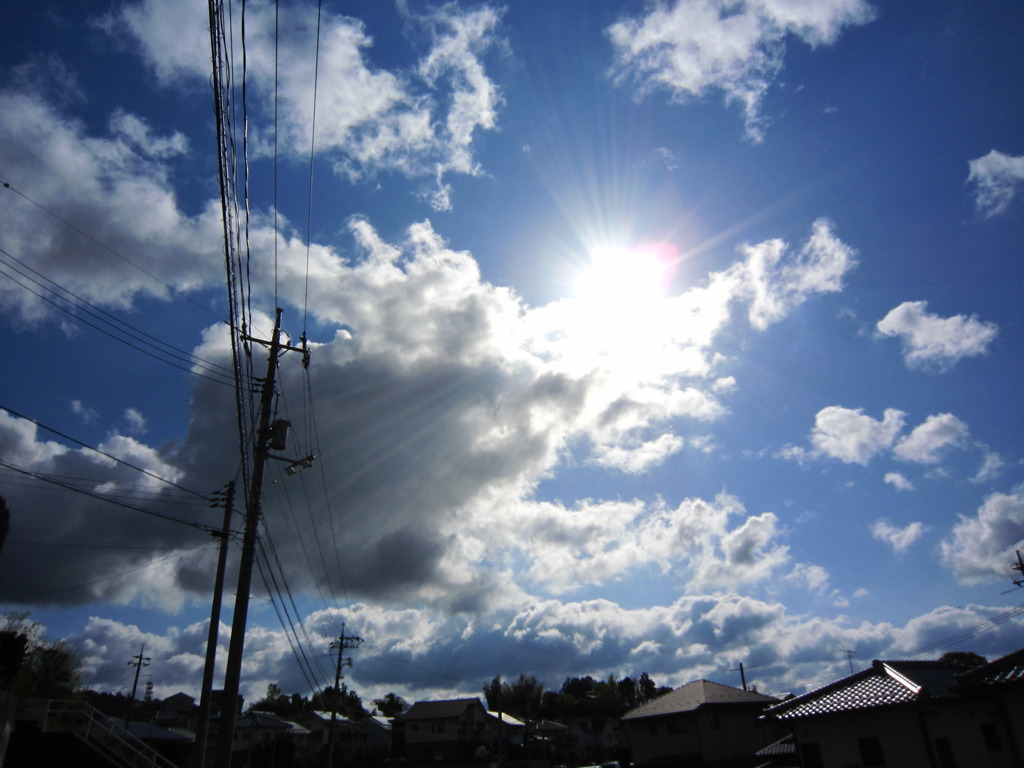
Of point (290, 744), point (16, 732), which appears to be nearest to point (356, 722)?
point (290, 744)

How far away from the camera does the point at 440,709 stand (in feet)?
236

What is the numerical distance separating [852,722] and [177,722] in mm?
100504

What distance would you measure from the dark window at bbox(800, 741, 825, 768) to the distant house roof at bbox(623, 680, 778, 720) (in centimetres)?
1438

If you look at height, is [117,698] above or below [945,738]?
above

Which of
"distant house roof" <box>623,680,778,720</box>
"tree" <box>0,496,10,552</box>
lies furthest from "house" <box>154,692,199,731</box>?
"tree" <box>0,496,10,552</box>

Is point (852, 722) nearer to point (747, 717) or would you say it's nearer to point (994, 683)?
point (994, 683)

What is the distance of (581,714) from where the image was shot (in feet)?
342

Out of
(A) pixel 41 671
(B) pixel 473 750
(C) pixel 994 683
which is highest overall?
(A) pixel 41 671

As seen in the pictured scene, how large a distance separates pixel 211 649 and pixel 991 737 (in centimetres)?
2917

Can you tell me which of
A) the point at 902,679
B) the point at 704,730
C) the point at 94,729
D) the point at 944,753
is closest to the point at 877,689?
the point at 902,679

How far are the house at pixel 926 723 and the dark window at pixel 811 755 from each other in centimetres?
4

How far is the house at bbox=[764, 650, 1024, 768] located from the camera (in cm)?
2158

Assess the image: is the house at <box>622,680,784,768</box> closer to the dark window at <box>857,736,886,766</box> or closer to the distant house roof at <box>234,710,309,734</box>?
the dark window at <box>857,736,886,766</box>

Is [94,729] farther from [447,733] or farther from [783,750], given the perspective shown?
[447,733]
